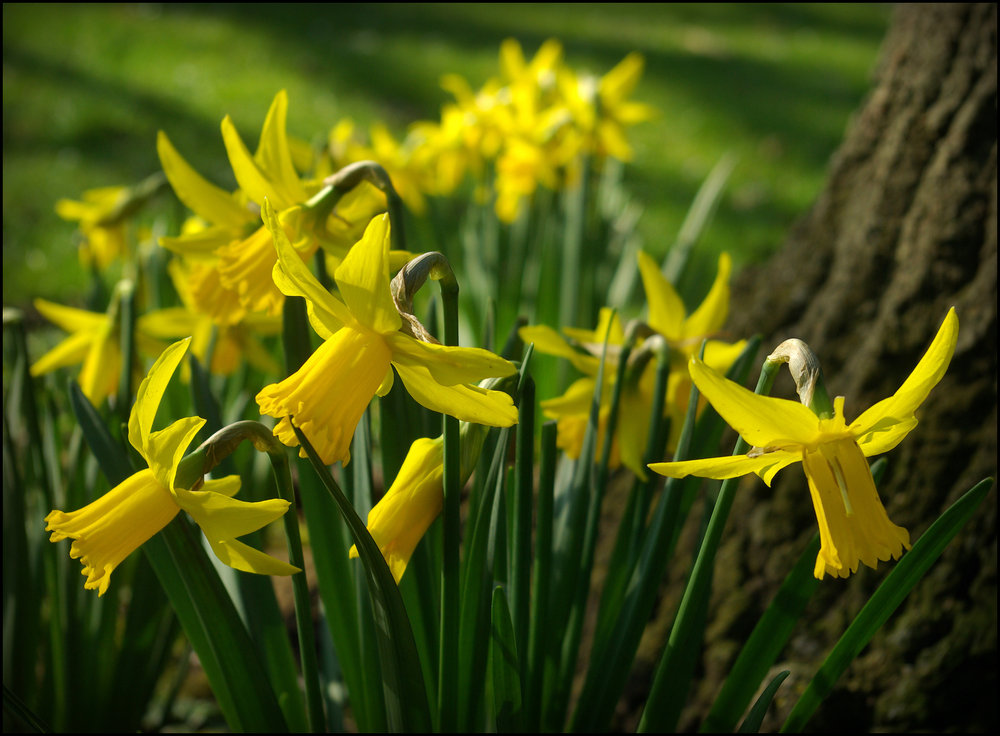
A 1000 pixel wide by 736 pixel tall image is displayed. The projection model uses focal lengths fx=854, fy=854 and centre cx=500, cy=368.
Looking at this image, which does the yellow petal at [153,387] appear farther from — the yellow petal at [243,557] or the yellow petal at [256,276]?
the yellow petal at [256,276]

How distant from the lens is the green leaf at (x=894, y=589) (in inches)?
34.3

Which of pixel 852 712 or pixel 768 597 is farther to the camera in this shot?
pixel 768 597

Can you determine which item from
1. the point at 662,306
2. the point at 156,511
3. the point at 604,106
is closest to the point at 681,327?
the point at 662,306

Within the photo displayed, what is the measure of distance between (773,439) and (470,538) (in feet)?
1.31

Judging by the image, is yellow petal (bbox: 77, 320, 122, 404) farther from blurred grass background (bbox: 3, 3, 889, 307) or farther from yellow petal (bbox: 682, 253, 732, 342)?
blurred grass background (bbox: 3, 3, 889, 307)

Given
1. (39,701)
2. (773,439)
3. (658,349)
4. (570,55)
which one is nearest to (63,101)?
(570,55)

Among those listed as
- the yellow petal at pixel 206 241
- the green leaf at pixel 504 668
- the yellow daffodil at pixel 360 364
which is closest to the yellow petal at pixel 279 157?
the yellow petal at pixel 206 241

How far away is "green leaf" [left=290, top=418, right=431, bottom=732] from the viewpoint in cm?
77

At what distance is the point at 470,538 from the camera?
1011 mm

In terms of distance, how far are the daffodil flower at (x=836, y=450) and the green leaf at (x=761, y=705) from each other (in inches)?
8.8

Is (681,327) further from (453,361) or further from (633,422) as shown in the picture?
(453,361)

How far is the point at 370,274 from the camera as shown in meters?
0.76

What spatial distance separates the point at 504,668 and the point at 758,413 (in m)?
0.42

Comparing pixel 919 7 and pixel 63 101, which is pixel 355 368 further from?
pixel 63 101
